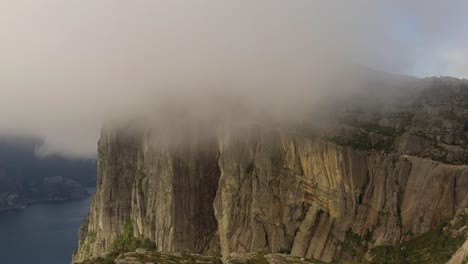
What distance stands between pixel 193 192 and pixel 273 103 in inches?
1905

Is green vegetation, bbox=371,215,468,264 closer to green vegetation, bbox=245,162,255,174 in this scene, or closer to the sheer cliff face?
the sheer cliff face

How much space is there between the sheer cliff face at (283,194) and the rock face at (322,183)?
23cm

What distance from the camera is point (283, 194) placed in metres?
126

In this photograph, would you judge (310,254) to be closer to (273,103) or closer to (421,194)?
(421,194)

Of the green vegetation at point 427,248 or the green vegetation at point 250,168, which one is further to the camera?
the green vegetation at point 250,168

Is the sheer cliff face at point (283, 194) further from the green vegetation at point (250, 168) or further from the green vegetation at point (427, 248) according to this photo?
the green vegetation at point (427, 248)

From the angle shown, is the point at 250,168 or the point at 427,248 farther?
the point at 250,168

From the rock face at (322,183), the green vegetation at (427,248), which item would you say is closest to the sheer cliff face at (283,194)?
the rock face at (322,183)

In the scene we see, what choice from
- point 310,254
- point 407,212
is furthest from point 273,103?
point 407,212

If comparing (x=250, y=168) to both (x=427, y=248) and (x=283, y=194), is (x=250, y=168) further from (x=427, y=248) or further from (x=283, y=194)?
(x=427, y=248)

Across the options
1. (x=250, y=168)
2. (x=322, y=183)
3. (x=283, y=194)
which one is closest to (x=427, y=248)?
(x=322, y=183)

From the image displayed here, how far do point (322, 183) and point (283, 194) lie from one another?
16130 millimetres

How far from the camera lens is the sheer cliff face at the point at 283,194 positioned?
9550cm

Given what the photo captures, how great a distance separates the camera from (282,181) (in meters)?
128
